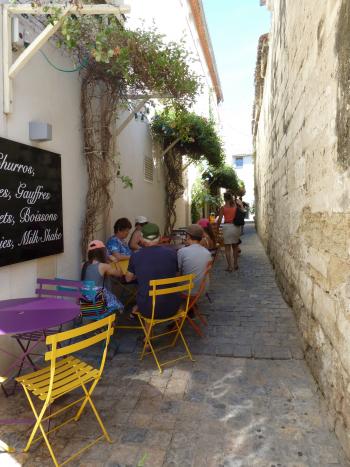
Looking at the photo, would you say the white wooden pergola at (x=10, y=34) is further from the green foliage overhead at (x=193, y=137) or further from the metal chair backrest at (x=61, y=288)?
the green foliage overhead at (x=193, y=137)

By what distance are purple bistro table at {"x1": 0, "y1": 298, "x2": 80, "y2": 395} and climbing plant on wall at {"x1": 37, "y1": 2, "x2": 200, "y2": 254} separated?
187 centimetres

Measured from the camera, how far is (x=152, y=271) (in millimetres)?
3754

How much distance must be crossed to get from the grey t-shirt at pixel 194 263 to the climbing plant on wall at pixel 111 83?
1.34 metres

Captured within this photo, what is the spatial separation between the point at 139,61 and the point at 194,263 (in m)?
2.56

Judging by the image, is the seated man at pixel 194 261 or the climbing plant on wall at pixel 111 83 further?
the climbing plant on wall at pixel 111 83

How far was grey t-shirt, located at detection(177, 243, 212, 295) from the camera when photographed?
14.4ft

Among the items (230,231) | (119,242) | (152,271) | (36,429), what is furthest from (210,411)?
(230,231)

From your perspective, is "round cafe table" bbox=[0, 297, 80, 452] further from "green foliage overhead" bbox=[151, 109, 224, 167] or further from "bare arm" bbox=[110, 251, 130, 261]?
"green foliage overhead" bbox=[151, 109, 224, 167]

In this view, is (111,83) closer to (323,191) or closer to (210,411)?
(323,191)

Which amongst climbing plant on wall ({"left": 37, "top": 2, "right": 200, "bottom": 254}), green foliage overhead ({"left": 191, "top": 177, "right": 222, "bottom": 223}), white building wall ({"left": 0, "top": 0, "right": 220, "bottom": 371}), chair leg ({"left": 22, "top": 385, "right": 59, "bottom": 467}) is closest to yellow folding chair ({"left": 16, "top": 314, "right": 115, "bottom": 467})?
chair leg ({"left": 22, "top": 385, "right": 59, "bottom": 467})

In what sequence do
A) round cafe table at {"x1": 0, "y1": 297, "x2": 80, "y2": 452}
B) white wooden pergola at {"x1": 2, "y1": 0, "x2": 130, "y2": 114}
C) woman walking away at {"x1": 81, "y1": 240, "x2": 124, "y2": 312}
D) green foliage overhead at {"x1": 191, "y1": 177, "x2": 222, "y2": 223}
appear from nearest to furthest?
1. round cafe table at {"x1": 0, "y1": 297, "x2": 80, "y2": 452}
2. white wooden pergola at {"x1": 2, "y1": 0, "x2": 130, "y2": 114}
3. woman walking away at {"x1": 81, "y1": 240, "x2": 124, "y2": 312}
4. green foliage overhead at {"x1": 191, "y1": 177, "x2": 222, "y2": 223}

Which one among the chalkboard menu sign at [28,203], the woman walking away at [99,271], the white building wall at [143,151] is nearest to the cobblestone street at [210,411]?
the woman walking away at [99,271]

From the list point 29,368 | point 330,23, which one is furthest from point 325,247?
point 29,368

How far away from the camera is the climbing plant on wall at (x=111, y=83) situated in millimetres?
4551
